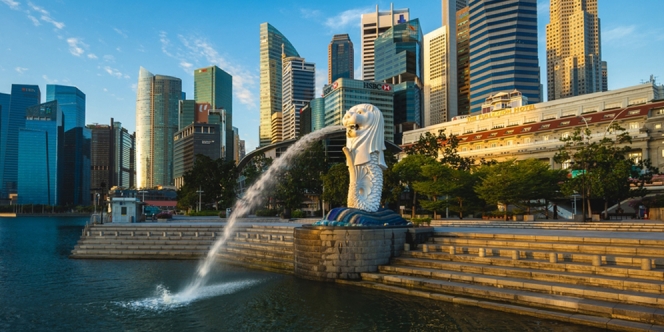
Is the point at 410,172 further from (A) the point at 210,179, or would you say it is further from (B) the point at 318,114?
(B) the point at 318,114

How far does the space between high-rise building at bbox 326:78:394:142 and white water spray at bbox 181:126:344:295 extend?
8362 centimetres

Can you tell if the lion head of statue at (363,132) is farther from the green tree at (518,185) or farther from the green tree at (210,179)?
the green tree at (210,179)

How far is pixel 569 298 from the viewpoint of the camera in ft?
49.5

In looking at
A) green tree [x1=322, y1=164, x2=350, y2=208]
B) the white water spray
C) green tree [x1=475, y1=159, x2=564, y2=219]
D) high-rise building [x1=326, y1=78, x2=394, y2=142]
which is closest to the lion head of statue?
the white water spray

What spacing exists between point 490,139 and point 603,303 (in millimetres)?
79403

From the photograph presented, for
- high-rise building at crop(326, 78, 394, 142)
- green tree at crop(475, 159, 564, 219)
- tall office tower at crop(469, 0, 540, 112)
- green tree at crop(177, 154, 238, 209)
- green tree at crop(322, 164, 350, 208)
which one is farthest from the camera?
high-rise building at crop(326, 78, 394, 142)

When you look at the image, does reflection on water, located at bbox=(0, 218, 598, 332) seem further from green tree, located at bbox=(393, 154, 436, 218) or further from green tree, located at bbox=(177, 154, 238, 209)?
green tree, located at bbox=(177, 154, 238, 209)

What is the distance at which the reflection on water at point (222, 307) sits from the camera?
15.0 m

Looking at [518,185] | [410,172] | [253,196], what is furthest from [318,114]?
[518,185]

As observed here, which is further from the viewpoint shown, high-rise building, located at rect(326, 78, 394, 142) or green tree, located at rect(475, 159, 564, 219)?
high-rise building, located at rect(326, 78, 394, 142)

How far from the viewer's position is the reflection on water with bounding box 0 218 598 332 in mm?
14984

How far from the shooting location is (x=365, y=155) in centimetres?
2483

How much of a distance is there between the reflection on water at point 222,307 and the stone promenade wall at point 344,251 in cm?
84

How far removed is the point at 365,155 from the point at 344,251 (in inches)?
228
